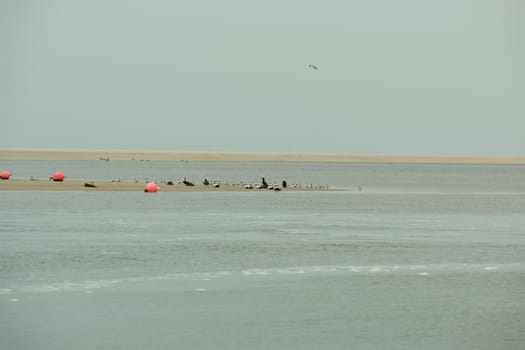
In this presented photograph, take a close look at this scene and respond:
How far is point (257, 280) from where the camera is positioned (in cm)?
2845

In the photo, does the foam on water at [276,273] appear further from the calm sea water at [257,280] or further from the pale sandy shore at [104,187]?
the pale sandy shore at [104,187]

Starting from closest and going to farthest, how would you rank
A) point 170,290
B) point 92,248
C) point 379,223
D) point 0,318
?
point 0,318, point 170,290, point 92,248, point 379,223

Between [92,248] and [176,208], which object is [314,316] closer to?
[92,248]

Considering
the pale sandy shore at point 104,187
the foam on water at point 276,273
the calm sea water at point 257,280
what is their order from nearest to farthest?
1. the calm sea water at point 257,280
2. the foam on water at point 276,273
3. the pale sandy shore at point 104,187

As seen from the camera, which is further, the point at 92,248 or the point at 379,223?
the point at 379,223

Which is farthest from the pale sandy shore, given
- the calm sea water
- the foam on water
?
the foam on water

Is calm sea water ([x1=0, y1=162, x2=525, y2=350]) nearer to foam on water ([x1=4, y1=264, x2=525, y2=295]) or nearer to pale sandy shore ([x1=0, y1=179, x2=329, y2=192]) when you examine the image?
foam on water ([x1=4, y1=264, x2=525, y2=295])

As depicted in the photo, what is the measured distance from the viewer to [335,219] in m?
51.2

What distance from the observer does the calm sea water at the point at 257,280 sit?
21203 millimetres

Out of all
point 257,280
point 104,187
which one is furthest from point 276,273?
point 104,187

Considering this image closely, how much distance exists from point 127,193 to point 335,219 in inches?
1004

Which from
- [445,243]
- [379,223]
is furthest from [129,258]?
[379,223]

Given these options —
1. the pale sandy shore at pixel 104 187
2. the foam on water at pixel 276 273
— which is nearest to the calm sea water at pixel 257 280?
the foam on water at pixel 276 273

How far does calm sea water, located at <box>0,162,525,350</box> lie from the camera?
69.6ft
